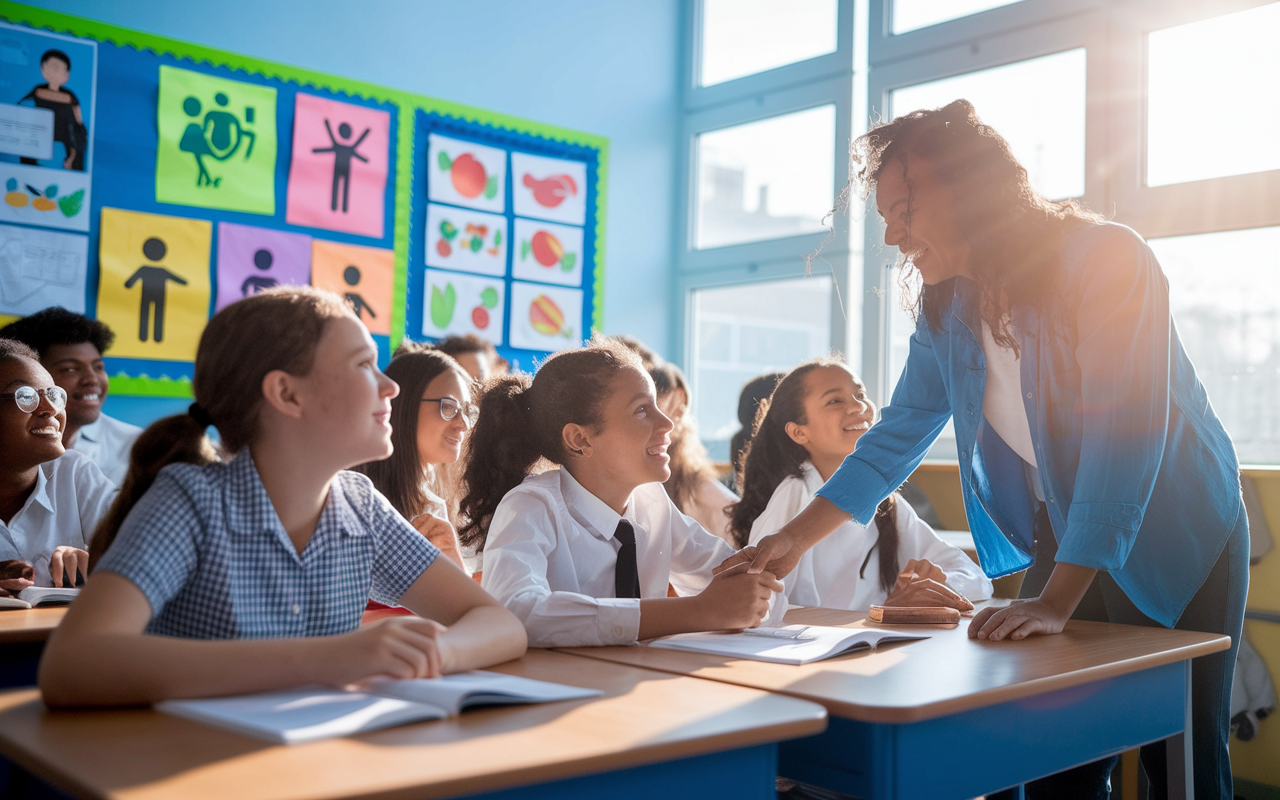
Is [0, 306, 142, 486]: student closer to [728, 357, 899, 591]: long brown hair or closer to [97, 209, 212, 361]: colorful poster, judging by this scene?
[97, 209, 212, 361]: colorful poster

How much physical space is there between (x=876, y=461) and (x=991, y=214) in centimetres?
48

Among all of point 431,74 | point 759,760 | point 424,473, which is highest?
point 431,74

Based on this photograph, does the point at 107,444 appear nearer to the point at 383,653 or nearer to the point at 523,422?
the point at 523,422

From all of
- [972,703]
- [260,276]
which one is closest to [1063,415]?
[972,703]

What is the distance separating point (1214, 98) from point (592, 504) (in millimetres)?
2803

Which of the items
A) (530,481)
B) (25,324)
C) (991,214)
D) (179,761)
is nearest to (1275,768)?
(991,214)

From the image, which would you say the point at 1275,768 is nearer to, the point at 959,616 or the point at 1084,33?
the point at 959,616

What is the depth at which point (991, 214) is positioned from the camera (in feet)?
5.11

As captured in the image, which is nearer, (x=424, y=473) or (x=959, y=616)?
(x=959, y=616)

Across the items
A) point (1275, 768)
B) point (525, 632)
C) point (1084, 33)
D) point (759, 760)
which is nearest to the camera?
point (759, 760)

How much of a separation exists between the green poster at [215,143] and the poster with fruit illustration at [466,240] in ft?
2.11

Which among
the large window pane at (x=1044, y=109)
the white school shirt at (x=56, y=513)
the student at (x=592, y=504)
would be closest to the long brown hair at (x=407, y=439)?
the student at (x=592, y=504)

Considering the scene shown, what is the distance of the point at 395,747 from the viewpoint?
0.82 meters

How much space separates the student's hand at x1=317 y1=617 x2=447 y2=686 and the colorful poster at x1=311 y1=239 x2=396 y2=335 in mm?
2929
